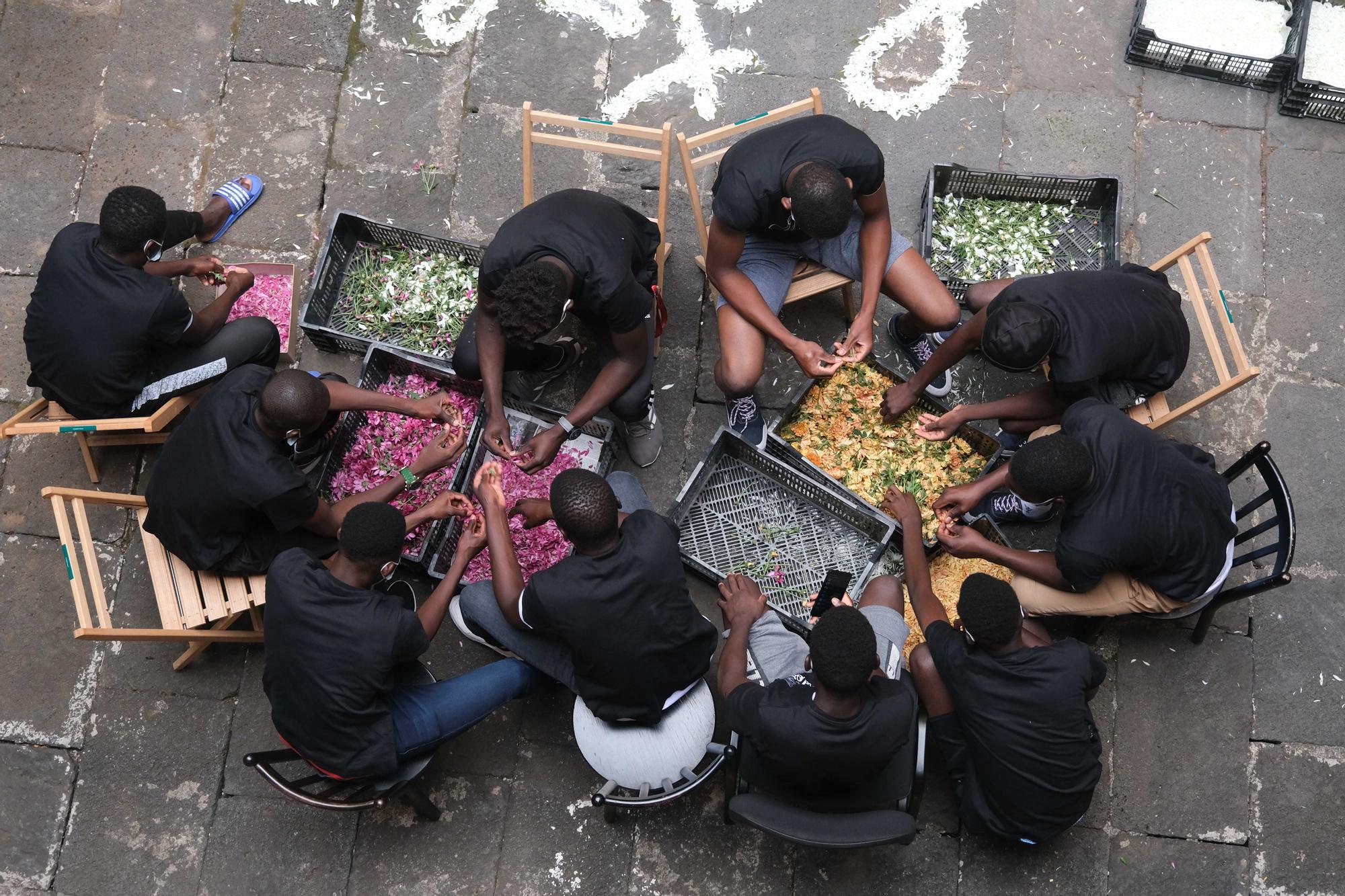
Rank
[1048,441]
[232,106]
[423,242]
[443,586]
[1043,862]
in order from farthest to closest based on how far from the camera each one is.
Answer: [232,106] → [423,242] → [1043,862] → [443,586] → [1048,441]

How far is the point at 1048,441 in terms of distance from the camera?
372cm

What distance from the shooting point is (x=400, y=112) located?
5.32 m

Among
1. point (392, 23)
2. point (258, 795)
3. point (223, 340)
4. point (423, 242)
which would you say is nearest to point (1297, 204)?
point (423, 242)

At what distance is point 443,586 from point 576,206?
163cm

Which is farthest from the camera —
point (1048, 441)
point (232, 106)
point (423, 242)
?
point (232, 106)

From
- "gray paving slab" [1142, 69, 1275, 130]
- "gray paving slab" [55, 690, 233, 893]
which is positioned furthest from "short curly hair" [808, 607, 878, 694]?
"gray paving slab" [1142, 69, 1275, 130]

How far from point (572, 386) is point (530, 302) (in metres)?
1.19

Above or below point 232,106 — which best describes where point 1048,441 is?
below

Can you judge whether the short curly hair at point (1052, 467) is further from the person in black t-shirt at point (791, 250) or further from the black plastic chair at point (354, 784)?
the black plastic chair at point (354, 784)

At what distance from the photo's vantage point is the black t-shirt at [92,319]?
413 centimetres

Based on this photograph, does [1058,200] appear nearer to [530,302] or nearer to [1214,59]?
[1214,59]

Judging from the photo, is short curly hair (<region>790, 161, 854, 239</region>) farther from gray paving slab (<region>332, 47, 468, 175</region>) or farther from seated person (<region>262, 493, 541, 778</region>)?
gray paving slab (<region>332, 47, 468, 175</region>)

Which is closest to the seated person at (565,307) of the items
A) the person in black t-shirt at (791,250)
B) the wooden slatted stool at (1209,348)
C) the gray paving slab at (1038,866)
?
the person in black t-shirt at (791,250)

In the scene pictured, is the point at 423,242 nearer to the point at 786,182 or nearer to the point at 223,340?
the point at 223,340
